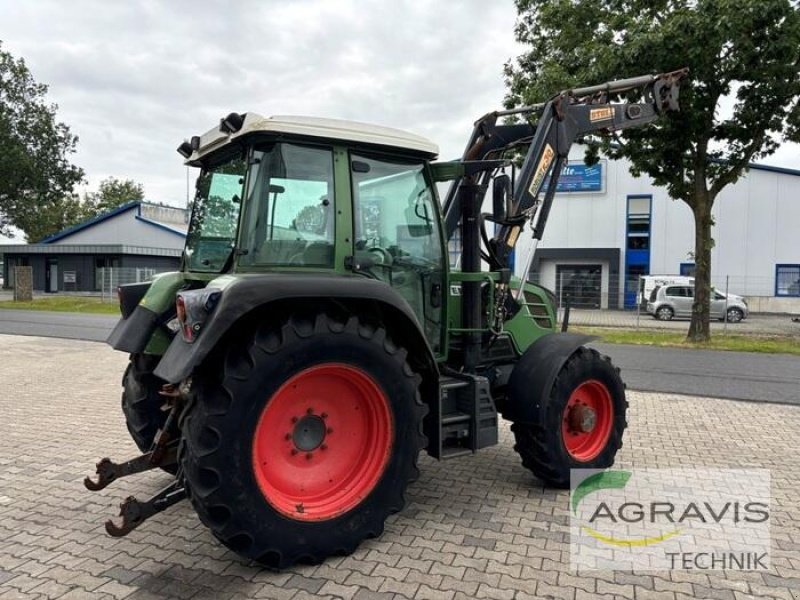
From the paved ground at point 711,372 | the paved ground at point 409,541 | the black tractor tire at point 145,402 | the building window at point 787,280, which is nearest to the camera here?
the paved ground at point 409,541

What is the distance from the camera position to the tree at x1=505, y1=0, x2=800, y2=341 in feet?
39.1

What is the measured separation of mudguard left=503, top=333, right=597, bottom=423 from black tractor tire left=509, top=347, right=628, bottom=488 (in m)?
0.01

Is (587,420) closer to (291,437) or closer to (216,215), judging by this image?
(291,437)

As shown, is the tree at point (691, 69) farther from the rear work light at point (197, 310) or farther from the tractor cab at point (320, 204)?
the rear work light at point (197, 310)

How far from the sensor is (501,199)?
484cm

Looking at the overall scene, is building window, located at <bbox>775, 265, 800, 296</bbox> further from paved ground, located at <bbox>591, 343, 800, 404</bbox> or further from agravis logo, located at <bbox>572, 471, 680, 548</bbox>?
agravis logo, located at <bbox>572, 471, 680, 548</bbox>

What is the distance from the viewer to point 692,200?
1489 cm

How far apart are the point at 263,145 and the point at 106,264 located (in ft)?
130

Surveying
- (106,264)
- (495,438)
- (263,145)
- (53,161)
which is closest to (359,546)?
(495,438)

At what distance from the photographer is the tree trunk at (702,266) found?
14.6m

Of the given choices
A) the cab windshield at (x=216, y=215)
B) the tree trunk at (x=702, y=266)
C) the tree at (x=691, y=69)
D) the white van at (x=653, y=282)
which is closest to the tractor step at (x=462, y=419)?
the cab windshield at (x=216, y=215)

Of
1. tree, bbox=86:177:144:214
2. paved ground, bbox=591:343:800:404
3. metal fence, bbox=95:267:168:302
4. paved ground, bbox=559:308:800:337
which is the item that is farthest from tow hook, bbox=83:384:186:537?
tree, bbox=86:177:144:214

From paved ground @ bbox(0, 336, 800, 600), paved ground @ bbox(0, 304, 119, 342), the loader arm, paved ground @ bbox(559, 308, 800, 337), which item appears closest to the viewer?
paved ground @ bbox(0, 336, 800, 600)

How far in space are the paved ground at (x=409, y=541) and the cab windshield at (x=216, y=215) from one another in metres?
1.74
